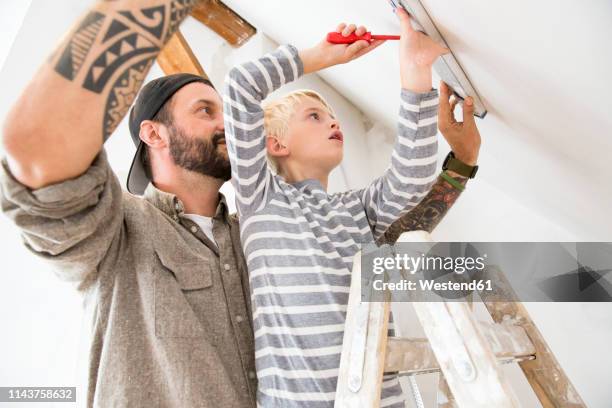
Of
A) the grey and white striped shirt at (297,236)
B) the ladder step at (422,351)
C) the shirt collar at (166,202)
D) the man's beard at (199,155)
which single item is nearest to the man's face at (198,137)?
the man's beard at (199,155)

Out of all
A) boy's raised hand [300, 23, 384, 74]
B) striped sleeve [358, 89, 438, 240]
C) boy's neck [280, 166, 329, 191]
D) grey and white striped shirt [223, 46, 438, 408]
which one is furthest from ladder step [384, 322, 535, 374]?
boy's raised hand [300, 23, 384, 74]

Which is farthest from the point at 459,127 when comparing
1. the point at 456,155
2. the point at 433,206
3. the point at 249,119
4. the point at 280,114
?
the point at 249,119

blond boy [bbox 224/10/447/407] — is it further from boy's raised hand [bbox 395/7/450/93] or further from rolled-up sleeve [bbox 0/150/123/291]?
rolled-up sleeve [bbox 0/150/123/291]

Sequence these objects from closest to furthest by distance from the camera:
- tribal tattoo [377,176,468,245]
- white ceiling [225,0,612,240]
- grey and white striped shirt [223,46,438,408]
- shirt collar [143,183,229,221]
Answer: white ceiling [225,0,612,240]
grey and white striped shirt [223,46,438,408]
shirt collar [143,183,229,221]
tribal tattoo [377,176,468,245]

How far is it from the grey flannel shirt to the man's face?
0.19 metres

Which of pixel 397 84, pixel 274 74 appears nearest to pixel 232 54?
pixel 397 84

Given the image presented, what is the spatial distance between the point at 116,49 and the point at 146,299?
0.53 meters

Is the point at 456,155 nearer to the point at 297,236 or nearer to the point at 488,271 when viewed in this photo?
the point at 488,271

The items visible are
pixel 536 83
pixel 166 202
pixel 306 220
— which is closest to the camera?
pixel 536 83

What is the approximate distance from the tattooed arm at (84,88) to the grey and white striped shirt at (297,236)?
0.34 metres

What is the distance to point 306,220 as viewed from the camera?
1005 millimetres

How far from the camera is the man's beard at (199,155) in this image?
1.20 meters

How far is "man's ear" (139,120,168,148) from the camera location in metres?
1.27

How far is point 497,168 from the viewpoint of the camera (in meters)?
1.69
